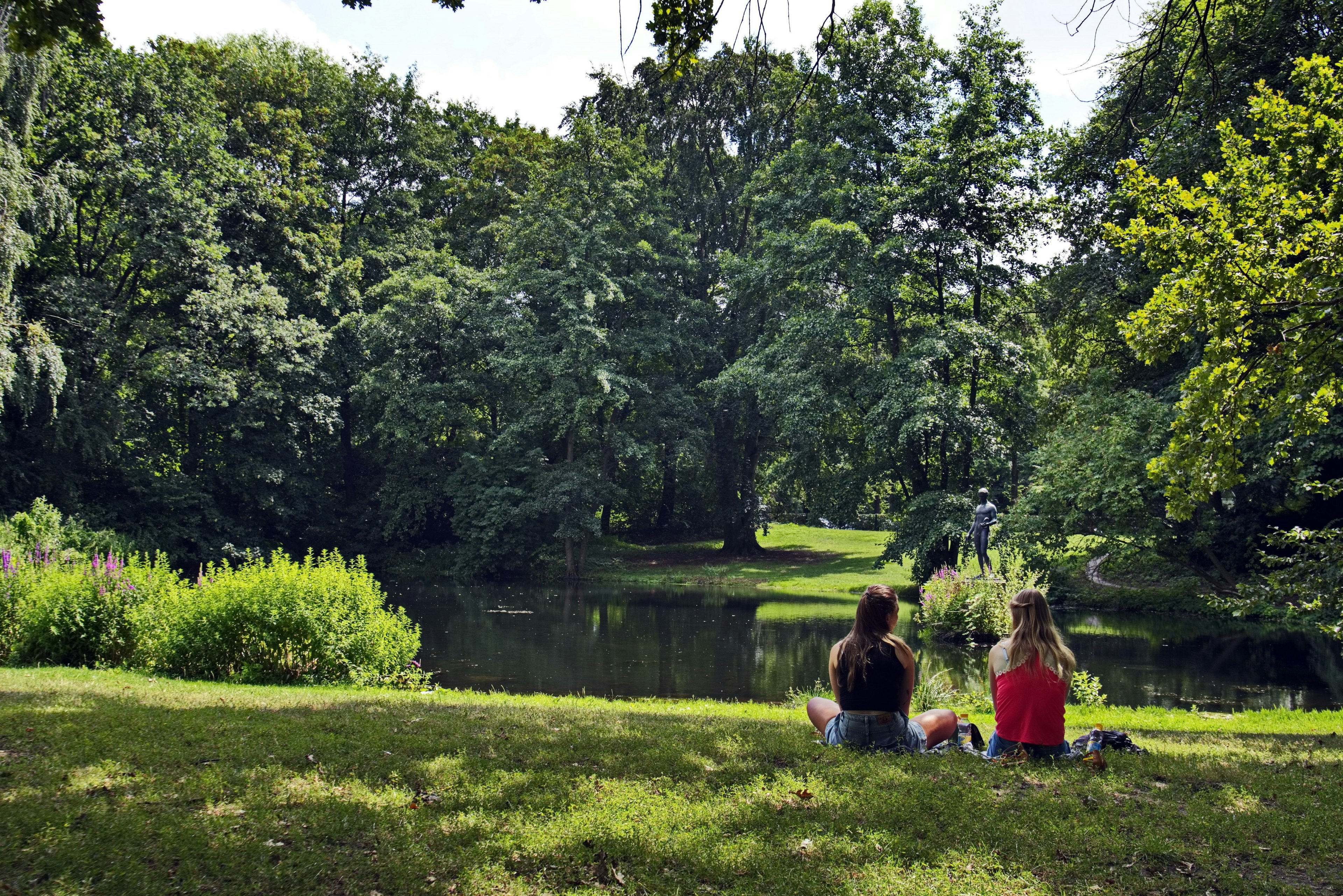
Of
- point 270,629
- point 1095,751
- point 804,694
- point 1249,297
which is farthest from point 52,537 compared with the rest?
point 1249,297

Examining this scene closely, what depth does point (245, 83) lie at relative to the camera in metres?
32.1

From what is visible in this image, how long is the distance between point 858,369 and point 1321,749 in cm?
2091

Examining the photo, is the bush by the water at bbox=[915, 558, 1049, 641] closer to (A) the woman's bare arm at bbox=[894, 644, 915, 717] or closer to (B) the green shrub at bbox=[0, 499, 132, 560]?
(A) the woman's bare arm at bbox=[894, 644, 915, 717]

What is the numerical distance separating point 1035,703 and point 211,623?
9289 millimetres

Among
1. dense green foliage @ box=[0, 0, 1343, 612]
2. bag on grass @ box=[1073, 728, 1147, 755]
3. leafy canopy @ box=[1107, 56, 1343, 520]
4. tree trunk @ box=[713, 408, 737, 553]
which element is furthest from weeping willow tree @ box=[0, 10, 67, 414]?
tree trunk @ box=[713, 408, 737, 553]

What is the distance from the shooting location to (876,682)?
5832 millimetres

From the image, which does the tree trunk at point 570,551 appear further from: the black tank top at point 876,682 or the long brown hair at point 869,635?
the long brown hair at point 869,635

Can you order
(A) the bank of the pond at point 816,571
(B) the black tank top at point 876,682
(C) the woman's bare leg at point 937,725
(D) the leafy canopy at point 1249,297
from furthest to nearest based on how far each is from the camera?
(A) the bank of the pond at point 816,571 < (D) the leafy canopy at point 1249,297 < (C) the woman's bare leg at point 937,725 < (B) the black tank top at point 876,682

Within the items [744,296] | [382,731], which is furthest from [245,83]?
[382,731]

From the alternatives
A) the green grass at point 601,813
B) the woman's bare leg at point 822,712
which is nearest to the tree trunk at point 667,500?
the woman's bare leg at point 822,712

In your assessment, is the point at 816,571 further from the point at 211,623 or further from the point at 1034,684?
the point at 1034,684

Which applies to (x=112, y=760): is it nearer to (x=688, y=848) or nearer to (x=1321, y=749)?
(x=688, y=848)

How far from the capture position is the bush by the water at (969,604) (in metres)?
17.4

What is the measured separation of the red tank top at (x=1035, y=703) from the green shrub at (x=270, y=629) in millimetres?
7913
